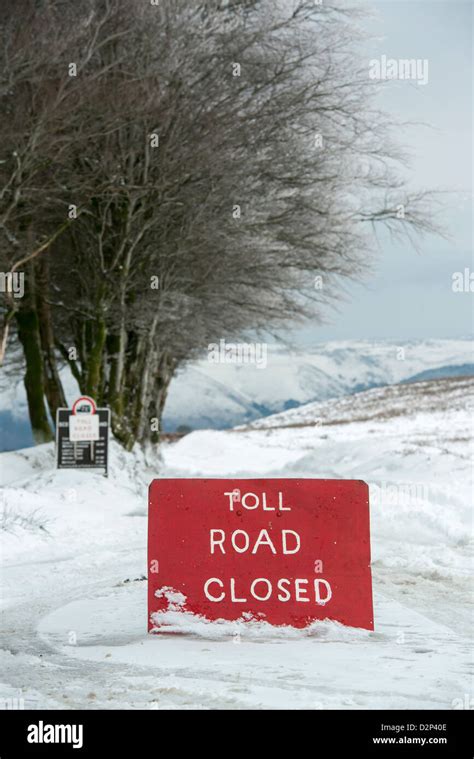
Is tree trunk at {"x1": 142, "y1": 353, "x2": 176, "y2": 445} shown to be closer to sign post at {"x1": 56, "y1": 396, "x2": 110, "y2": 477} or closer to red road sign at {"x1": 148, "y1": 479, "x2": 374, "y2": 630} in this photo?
sign post at {"x1": 56, "y1": 396, "x2": 110, "y2": 477}

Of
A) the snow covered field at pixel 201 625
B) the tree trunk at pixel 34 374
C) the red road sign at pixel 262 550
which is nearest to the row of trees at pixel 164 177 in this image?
the tree trunk at pixel 34 374

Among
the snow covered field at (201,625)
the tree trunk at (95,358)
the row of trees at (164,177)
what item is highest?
the row of trees at (164,177)

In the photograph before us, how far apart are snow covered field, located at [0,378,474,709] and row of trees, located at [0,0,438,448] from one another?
5.47 m

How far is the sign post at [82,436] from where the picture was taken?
66.9 ft

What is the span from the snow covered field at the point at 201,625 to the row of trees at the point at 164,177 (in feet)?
17.9

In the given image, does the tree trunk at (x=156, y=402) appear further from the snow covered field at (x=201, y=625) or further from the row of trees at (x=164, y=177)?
the snow covered field at (x=201, y=625)

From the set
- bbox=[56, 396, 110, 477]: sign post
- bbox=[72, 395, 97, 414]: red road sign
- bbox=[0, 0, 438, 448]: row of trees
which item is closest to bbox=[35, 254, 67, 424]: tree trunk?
bbox=[0, 0, 438, 448]: row of trees

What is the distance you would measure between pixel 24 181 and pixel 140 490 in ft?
22.3

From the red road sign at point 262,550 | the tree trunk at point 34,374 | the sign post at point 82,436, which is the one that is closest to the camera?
the red road sign at point 262,550

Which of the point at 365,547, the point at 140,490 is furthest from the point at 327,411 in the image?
the point at 365,547

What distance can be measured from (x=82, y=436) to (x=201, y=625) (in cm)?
1313

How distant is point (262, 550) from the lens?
7859 millimetres

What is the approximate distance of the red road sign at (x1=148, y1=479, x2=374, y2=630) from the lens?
777 cm

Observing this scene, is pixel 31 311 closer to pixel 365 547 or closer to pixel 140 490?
pixel 140 490
